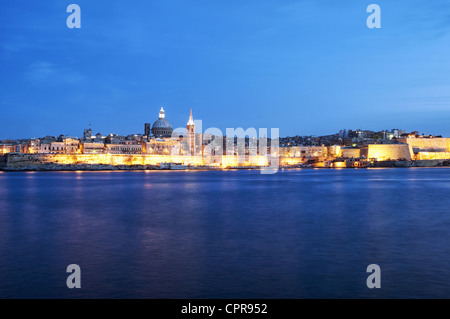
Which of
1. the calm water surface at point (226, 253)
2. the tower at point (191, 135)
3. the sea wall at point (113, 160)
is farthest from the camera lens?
the tower at point (191, 135)

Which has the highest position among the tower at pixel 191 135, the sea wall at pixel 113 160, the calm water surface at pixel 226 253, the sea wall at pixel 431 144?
the tower at pixel 191 135

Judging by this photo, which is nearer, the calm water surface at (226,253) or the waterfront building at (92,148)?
the calm water surface at (226,253)

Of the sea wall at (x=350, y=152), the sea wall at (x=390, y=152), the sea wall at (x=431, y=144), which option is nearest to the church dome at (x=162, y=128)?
the sea wall at (x=350, y=152)

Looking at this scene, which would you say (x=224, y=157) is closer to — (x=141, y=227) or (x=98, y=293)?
(x=141, y=227)

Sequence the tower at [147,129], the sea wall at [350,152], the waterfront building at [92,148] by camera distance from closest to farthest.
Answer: the waterfront building at [92,148], the sea wall at [350,152], the tower at [147,129]

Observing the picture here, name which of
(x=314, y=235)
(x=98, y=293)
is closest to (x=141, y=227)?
(x=314, y=235)

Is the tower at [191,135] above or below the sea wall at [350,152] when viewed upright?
above

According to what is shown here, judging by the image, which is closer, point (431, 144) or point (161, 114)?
point (431, 144)

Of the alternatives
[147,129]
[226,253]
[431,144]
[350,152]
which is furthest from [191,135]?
[226,253]

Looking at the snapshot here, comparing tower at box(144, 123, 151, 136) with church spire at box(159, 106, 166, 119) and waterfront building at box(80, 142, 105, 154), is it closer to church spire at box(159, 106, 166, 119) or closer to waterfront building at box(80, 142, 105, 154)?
church spire at box(159, 106, 166, 119)

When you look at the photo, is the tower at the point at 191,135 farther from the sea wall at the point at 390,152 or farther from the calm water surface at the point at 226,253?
the calm water surface at the point at 226,253

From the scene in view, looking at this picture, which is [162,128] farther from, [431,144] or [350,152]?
[431,144]
